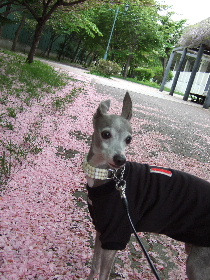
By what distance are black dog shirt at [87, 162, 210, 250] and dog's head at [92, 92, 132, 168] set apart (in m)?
0.23

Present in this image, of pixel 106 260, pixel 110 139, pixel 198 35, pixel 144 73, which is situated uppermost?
pixel 198 35

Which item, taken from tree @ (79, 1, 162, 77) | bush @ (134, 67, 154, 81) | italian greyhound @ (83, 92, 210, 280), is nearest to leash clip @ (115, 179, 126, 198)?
italian greyhound @ (83, 92, 210, 280)

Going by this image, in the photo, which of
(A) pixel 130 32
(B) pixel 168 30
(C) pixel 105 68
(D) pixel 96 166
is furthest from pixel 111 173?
(B) pixel 168 30

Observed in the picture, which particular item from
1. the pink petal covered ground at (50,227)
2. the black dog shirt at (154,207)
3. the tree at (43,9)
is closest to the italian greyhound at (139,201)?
the black dog shirt at (154,207)

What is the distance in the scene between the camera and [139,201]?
2498 millimetres

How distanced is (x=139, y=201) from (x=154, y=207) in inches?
5.8

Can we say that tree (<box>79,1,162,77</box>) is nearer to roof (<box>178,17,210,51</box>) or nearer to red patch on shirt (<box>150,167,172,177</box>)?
roof (<box>178,17,210,51</box>)

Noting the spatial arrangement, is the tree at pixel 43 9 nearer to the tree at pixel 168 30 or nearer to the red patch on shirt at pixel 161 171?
the red patch on shirt at pixel 161 171

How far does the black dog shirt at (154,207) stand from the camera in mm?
2385

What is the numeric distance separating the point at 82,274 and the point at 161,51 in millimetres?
45948

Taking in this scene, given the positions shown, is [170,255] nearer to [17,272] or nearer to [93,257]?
[93,257]

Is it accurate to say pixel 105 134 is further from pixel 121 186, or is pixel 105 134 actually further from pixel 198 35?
pixel 198 35

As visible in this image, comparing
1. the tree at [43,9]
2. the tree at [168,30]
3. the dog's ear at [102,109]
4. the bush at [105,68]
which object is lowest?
the dog's ear at [102,109]

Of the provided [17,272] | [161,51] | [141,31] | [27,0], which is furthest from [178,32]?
[17,272]
